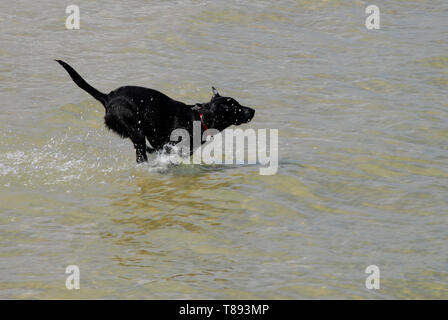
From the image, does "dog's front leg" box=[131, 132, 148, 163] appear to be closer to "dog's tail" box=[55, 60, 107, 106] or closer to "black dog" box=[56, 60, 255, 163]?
"black dog" box=[56, 60, 255, 163]

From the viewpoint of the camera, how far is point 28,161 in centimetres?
787

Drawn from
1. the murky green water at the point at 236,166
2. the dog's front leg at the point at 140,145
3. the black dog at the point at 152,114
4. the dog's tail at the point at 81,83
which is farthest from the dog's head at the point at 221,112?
the dog's tail at the point at 81,83

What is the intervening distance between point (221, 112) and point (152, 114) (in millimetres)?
762

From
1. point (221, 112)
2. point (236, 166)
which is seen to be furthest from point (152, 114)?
point (236, 166)

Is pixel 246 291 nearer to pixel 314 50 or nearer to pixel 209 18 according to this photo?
pixel 314 50

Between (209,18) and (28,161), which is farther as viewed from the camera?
(209,18)

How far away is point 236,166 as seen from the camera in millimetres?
8109

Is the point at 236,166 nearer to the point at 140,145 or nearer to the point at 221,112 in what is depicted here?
the point at 221,112

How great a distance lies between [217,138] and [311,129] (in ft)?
3.95

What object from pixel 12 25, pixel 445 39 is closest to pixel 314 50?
pixel 445 39

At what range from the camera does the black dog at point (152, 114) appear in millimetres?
7438

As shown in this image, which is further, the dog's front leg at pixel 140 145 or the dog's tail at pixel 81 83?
the dog's front leg at pixel 140 145

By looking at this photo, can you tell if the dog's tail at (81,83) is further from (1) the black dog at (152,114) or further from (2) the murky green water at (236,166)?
(2) the murky green water at (236,166)

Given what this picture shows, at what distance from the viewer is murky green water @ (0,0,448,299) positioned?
17.6 ft
